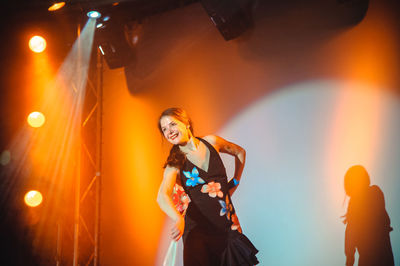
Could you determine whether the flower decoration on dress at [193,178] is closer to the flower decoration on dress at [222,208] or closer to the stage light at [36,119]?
the flower decoration on dress at [222,208]

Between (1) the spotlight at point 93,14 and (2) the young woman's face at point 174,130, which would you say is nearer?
(2) the young woman's face at point 174,130

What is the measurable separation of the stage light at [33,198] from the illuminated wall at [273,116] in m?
0.83

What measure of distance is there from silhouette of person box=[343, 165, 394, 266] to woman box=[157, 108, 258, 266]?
3.76 ft

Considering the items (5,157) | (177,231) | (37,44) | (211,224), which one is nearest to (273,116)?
(211,224)

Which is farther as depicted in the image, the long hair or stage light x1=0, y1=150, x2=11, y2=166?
stage light x1=0, y1=150, x2=11, y2=166

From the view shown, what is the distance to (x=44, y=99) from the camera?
3.12 metres

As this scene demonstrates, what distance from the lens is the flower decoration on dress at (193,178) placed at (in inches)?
86.4

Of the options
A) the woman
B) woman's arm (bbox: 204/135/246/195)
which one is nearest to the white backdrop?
woman's arm (bbox: 204/135/246/195)

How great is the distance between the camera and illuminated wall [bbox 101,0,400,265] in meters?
2.79

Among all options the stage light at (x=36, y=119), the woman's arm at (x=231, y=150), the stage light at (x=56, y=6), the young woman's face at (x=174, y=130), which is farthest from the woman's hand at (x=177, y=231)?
the stage light at (x=56, y=6)

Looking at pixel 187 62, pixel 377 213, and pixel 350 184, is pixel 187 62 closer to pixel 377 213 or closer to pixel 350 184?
pixel 350 184

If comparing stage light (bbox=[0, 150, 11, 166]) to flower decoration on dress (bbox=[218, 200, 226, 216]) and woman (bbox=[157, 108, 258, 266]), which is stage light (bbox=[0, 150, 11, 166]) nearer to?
woman (bbox=[157, 108, 258, 266])

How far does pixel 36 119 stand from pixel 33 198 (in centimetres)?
76

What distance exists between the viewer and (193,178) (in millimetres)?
2195
